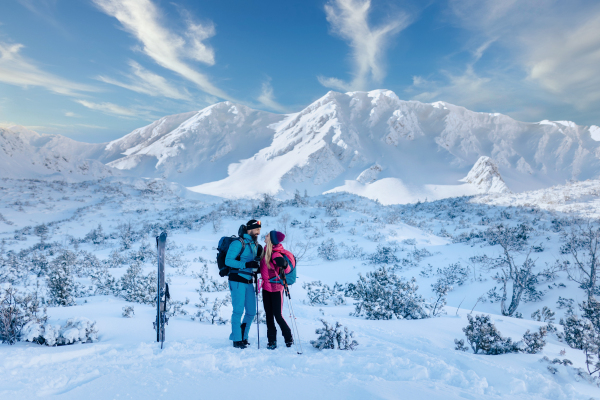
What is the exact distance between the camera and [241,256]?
430 cm

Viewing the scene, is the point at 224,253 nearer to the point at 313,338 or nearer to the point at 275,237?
the point at 275,237

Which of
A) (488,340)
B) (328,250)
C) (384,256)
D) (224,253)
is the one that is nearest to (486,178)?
(384,256)

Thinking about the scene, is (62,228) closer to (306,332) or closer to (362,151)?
(306,332)

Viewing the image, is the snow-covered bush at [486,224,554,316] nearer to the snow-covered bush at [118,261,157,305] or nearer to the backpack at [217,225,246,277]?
the backpack at [217,225,246,277]

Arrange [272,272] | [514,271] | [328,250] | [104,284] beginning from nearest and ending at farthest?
[272,272]
[104,284]
[514,271]
[328,250]

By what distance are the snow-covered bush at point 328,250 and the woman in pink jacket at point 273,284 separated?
10.9 metres

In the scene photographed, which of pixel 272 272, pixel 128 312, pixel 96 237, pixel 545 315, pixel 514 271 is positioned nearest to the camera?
pixel 272 272

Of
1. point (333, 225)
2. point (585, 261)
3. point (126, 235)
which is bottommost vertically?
point (585, 261)

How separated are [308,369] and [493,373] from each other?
204cm

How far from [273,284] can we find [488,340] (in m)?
3.21

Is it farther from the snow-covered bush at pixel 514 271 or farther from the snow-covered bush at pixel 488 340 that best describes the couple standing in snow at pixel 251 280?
the snow-covered bush at pixel 514 271

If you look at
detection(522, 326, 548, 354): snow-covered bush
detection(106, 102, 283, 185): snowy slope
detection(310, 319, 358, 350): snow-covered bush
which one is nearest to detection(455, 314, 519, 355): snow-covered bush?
detection(522, 326, 548, 354): snow-covered bush

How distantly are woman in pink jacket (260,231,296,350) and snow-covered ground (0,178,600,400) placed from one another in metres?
0.21

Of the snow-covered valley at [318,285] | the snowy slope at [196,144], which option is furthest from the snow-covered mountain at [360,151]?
the snow-covered valley at [318,285]
